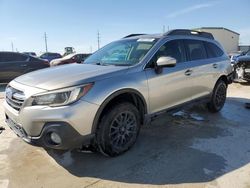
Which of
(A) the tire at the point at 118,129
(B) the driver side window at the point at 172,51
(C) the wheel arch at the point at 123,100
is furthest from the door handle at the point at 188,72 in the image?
(A) the tire at the point at 118,129

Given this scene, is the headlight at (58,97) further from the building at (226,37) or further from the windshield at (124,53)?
the building at (226,37)

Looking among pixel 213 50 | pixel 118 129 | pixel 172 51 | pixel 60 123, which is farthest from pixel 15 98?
pixel 213 50

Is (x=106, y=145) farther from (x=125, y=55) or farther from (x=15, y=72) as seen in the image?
(x=15, y=72)

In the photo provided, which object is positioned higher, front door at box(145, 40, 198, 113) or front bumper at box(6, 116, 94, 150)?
front door at box(145, 40, 198, 113)

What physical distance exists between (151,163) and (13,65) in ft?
32.5

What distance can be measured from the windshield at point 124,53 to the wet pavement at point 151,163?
136 centimetres

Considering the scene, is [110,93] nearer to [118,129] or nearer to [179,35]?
[118,129]

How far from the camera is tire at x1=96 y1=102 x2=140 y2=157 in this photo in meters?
3.74

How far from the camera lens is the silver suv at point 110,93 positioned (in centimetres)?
336

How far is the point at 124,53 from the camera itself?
4719 mm

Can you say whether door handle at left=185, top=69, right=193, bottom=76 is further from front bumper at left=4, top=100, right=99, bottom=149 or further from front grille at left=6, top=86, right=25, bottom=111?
front grille at left=6, top=86, right=25, bottom=111

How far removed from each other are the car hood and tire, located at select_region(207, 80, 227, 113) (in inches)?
117

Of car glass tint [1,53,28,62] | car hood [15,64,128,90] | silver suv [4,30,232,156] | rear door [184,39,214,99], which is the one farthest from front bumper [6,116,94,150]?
car glass tint [1,53,28,62]

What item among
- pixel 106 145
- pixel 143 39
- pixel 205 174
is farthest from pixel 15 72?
pixel 205 174
